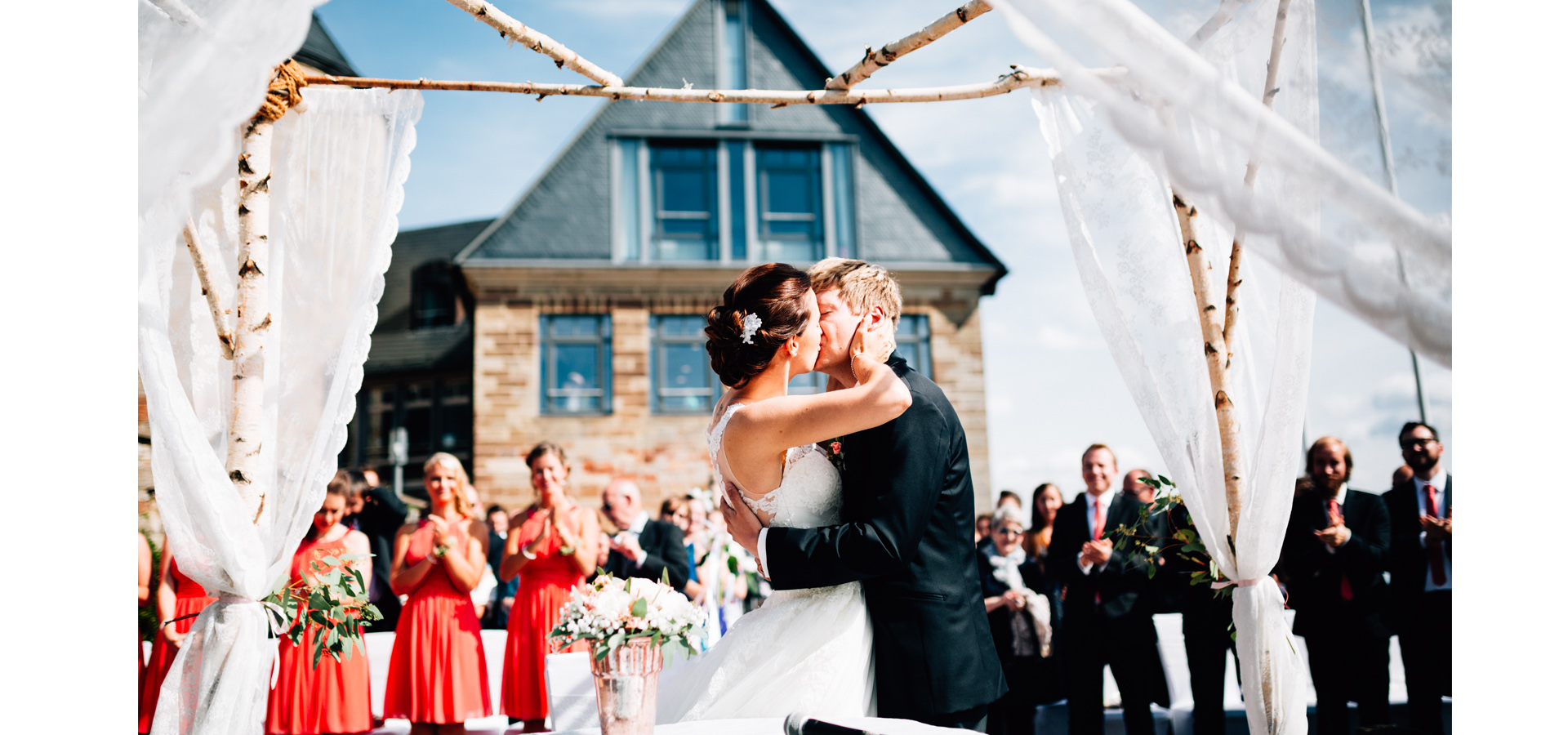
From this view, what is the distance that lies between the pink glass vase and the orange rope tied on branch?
2186mm

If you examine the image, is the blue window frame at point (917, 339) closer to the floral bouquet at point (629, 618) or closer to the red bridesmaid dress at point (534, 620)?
the red bridesmaid dress at point (534, 620)

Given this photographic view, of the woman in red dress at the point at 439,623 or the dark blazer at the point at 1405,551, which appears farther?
the dark blazer at the point at 1405,551

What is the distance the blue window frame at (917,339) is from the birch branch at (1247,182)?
14.4 metres

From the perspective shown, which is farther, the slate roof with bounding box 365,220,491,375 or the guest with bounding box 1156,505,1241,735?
the slate roof with bounding box 365,220,491,375

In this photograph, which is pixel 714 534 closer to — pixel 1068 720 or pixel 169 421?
pixel 1068 720

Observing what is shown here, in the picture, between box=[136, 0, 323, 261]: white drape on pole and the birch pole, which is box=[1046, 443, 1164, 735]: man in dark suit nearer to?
the birch pole

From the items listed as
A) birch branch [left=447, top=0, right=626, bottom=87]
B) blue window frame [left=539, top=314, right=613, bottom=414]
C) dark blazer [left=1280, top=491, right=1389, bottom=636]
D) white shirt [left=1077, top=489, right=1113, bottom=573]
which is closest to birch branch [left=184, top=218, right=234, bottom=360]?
birch branch [left=447, top=0, right=626, bottom=87]

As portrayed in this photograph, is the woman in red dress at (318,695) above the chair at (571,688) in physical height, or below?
below

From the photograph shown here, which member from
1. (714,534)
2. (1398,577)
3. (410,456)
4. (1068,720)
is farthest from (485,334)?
(1398,577)

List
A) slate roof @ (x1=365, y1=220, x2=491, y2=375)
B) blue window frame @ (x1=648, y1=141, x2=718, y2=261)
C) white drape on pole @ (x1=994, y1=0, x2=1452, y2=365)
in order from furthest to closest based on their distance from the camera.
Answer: slate roof @ (x1=365, y1=220, x2=491, y2=375), blue window frame @ (x1=648, y1=141, x2=718, y2=261), white drape on pole @ (x1=994, y1=0, x2=1452, y2=365)

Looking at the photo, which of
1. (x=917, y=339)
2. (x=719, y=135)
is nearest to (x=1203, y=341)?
(x=917, y=339)

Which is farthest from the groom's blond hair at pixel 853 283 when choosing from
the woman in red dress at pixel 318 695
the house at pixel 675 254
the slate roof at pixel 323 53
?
the slate roof at pixel 323 53

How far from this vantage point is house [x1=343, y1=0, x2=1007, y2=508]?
16766 millimetres

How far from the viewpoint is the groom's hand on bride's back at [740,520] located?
100 inches
